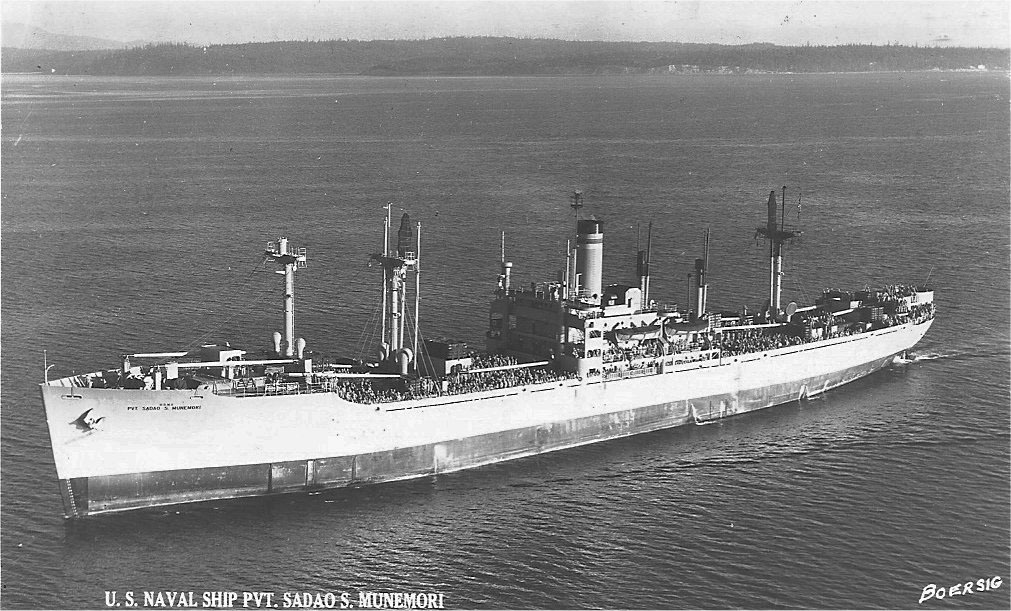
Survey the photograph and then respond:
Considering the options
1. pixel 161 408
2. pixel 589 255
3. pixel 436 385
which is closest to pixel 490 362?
pixel 436 385

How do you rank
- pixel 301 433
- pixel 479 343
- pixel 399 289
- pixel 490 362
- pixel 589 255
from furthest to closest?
pixel 479 343 < pixel 589 255 < pixel 490 362 < pixel 399 289 < pixel 301 433

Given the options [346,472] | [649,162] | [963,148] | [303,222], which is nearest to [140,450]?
[346,472]

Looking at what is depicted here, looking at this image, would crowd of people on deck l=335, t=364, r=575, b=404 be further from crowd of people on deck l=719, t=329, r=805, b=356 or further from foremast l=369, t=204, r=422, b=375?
crowd of people on deck l=719, t=329, r=805, b=356

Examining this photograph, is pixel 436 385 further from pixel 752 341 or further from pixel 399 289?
pixel 752 341

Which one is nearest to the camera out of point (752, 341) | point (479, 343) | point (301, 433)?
point (301, 433)

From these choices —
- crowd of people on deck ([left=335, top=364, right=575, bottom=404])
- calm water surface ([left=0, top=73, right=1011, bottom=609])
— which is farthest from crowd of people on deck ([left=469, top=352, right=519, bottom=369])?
calm water surface ([left=0, top=73, right=1011, bottom=609])

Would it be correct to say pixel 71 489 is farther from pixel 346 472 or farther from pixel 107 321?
pixel 107 321

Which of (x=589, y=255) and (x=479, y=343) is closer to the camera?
(x=589, y=255)
